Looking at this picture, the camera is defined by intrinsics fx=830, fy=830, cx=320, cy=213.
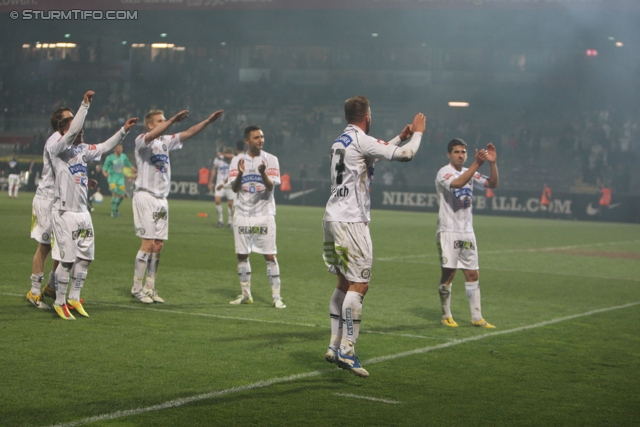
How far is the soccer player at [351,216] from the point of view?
23.3ft

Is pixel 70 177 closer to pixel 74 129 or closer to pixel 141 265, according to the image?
pixel 74 129

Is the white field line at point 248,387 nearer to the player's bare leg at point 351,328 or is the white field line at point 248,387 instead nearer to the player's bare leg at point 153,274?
the player's bare leg at point 351,328

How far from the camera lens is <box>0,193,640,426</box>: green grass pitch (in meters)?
5.82

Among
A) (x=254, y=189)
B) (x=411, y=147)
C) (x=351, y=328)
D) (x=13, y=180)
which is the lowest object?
(x=351, y=328)

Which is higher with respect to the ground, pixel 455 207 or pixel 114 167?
pixel 114 167

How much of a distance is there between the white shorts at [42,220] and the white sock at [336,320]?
4.28 meters

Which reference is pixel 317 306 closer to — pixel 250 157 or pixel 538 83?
pixel 250 157

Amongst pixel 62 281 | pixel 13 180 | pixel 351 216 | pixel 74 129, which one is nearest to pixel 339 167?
pixel 351 216

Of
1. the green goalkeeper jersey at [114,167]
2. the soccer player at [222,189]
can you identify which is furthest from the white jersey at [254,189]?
the green goalkeeper jersey at [114,167]

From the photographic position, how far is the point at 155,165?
10.8 m

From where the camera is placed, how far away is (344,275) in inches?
287

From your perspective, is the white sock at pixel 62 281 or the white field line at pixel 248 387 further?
the white sock at pixel 62 281

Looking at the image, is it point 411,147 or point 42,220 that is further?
point 42,220

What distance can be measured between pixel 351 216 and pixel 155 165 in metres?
4.35
